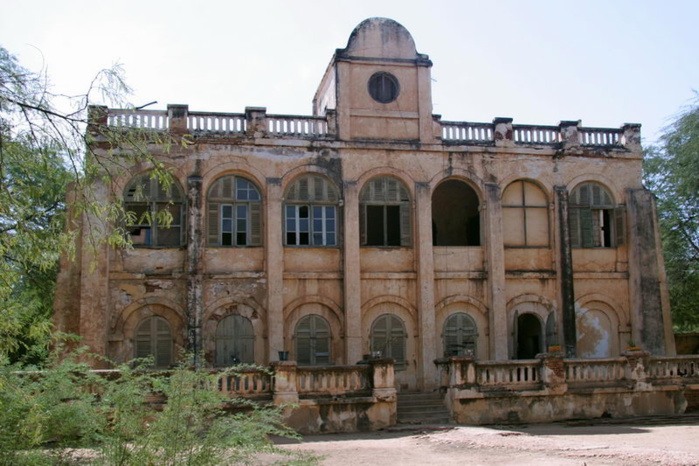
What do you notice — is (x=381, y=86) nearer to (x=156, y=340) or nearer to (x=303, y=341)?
(x=303, y=341)

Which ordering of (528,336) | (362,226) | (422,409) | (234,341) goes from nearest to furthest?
(422,409) < (234,341) < (362,226) < (528,336)

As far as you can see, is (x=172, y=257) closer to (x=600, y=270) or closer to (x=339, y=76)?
(x=339, y=76)

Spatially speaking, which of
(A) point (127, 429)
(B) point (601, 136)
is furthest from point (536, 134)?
(A) point (127, 429)

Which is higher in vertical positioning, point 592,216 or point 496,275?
point 592,216

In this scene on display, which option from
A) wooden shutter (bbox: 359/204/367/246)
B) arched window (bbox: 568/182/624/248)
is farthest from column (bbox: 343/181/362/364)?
arched window (bbox: 568/182/624/248)

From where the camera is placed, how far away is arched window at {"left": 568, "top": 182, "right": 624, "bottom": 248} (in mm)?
23125

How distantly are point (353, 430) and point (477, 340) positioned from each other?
573 centimetres

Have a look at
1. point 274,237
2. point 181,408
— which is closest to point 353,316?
point 274,237

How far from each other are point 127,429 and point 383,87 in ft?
50.7

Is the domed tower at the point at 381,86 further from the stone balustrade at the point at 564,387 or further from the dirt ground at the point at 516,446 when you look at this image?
the dirt ground at the point at 516,446

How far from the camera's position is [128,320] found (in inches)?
806

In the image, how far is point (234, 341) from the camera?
2088cm

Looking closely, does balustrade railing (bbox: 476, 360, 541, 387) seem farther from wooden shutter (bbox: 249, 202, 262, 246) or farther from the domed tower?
the domed tower

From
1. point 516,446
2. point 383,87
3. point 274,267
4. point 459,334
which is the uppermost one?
point 383,87
